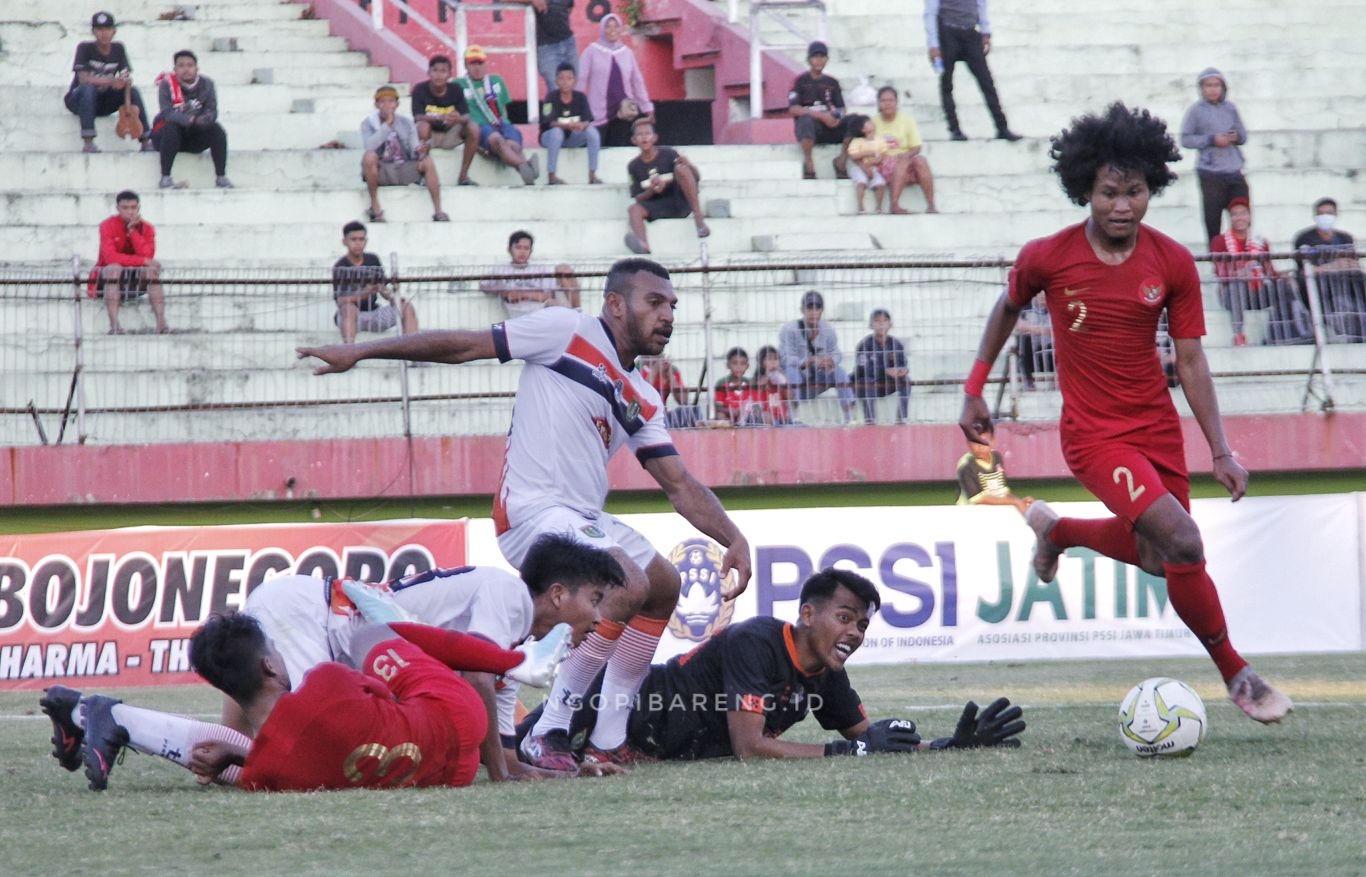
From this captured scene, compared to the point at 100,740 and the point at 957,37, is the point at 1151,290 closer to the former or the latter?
the point at 100,740

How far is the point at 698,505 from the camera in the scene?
7.42 meters

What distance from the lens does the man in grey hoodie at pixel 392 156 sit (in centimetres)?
1838

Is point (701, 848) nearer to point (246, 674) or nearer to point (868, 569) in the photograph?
point (246, 674)

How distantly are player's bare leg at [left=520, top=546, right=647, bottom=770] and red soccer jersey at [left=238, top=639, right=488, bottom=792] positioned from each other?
87 cm

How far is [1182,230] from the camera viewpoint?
1938 centimetres

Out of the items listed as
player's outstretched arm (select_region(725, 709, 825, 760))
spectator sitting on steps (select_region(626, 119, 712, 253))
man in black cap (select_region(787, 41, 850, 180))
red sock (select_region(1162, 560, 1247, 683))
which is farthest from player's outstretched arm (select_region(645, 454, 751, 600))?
man in black cap (select_region(787, 41, 850, 180))

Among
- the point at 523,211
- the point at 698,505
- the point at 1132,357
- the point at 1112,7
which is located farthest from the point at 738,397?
the point at 1112,7

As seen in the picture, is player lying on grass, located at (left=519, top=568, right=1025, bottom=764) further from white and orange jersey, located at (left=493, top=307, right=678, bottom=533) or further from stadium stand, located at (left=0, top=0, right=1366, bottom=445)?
stadium stand, located at (left=0, top=0, right=1366, bottom=445)

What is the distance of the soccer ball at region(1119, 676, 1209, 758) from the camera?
679 centimetres

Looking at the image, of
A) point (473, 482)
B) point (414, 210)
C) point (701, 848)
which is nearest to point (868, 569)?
point (473, 482)

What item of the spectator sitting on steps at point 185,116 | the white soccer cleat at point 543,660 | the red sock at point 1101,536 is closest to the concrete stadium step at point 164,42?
the spectator sitting on steps at point 185,116

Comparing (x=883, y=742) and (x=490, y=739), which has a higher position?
(x=490, y=739)

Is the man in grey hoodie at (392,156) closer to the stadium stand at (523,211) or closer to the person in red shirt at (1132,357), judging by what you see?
the stadium stand at (523,211)

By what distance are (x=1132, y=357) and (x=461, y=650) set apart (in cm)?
298
